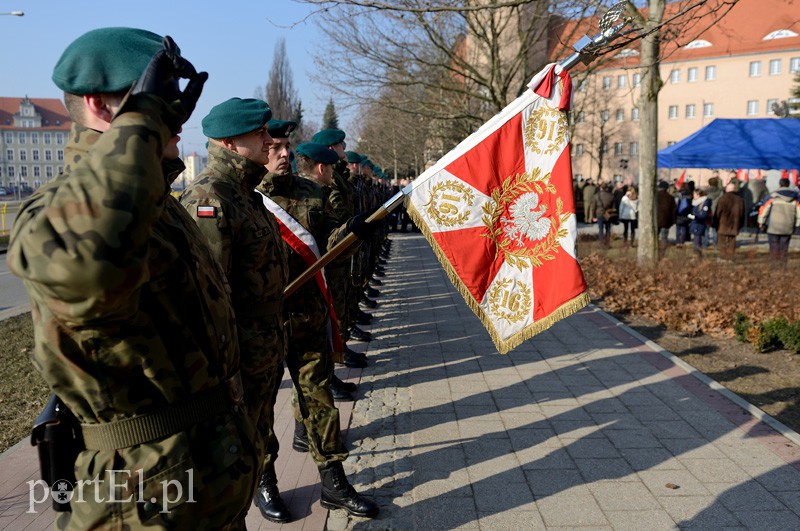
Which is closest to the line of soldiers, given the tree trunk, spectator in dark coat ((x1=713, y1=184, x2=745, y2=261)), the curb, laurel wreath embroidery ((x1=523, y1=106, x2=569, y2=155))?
laurel wreath embroidery ((x1=523, y1=106, x2=569, y2=155))

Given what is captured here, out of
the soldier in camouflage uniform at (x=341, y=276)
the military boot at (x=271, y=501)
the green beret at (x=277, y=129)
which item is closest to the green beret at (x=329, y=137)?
the soldier in camouflage uniform at (x=341, y=276)

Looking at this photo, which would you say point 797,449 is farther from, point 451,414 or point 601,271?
point 601,271

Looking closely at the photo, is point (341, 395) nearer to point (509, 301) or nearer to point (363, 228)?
point (509, 301)

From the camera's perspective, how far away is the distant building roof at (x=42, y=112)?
103 meters

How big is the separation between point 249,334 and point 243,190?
0.76m

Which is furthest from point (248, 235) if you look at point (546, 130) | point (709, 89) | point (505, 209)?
point (709, 89)

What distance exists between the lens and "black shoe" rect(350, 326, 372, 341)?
8305 millimetres

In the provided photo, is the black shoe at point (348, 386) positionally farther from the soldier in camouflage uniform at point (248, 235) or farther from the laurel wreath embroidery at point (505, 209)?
the soldier in camouflage uniform at point (248, 235)

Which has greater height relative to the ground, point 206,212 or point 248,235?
point 206,212

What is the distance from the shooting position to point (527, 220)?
3.94 m

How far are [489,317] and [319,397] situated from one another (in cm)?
115

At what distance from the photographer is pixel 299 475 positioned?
14.4 ft

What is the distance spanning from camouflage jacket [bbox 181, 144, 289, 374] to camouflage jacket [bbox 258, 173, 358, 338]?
34.0 inches

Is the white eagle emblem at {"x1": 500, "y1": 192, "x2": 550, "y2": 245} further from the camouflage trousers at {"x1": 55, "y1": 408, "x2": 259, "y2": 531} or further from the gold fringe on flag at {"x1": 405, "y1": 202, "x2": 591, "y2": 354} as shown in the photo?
the camouflage trousers at {"x1": 55, "y1": 408, "x2": 259, "y2": 531}
